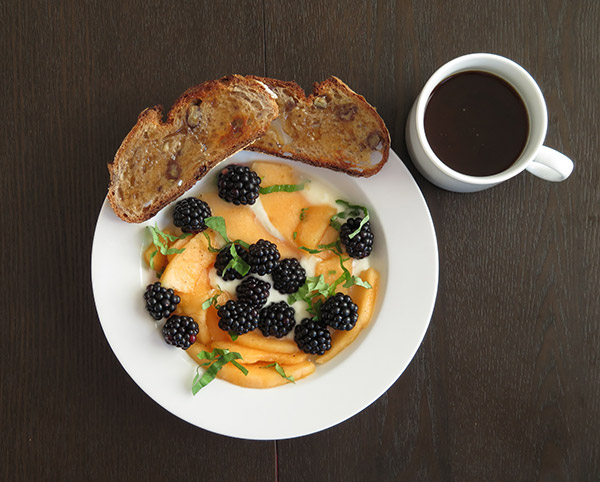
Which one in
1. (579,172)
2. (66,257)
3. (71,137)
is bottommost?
(66,257)

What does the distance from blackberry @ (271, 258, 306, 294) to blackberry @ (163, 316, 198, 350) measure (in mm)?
242

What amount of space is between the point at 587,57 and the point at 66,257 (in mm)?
1573

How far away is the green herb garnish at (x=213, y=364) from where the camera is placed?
138 cm

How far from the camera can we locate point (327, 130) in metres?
1.45

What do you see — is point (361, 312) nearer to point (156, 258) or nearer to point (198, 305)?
point (198, 305)

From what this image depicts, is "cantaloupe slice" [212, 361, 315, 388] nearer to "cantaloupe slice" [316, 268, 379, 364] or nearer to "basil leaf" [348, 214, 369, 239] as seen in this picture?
"cantaloupe slice" [316, 268, 379, 364]

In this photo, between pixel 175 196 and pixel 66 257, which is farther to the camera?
pixel 66 257

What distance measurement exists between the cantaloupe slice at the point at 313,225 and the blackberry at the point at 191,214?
0.81 ft

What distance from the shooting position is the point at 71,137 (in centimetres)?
153

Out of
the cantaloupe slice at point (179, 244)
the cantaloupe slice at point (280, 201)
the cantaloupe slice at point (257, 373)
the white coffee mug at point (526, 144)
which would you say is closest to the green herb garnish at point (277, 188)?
the cantaloupe slice at point (280, 201)

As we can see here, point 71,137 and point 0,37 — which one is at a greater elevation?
point 0,37

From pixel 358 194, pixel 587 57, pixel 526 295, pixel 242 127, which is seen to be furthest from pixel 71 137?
pixel 587 57

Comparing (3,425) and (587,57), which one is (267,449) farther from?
(587,57)

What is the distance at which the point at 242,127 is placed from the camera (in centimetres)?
140
